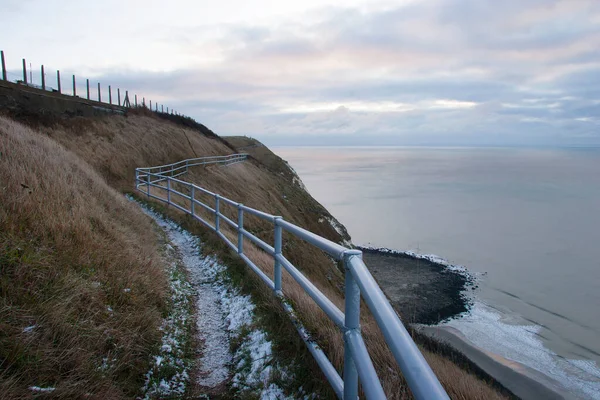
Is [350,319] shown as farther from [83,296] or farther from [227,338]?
[83,296]

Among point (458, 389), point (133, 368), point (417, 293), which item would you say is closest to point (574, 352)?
point (417, 293)

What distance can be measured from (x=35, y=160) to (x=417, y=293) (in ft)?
93.6

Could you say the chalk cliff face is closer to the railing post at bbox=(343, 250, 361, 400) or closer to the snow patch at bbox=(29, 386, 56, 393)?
the snow patch at bbox=(29, 386, 56, 393)

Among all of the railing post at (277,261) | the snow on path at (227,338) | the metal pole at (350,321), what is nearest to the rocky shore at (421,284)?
the snow on path at (227,338)

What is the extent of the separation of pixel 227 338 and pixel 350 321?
2.56 m

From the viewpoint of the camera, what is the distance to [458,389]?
3.18m

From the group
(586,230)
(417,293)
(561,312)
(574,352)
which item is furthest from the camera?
(586,230)

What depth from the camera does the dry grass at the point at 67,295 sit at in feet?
9.20

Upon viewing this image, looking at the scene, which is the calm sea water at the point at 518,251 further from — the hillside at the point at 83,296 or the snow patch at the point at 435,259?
the hillside at the point at 83,296

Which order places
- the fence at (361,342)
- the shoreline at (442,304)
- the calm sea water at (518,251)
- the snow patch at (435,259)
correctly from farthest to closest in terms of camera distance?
the snow patch at (435,259)
the calm sea water at (518,251)
the shoreline at (442,304)
the fence at (361,342)

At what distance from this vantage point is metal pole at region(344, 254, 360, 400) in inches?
90.7

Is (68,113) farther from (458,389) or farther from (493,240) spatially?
(493,240)

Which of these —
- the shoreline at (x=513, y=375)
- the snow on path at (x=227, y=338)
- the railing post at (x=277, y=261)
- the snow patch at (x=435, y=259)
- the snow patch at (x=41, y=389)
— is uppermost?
the railing post at (x=277, y=261)

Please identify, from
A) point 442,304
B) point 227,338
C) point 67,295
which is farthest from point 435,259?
point 67,295
